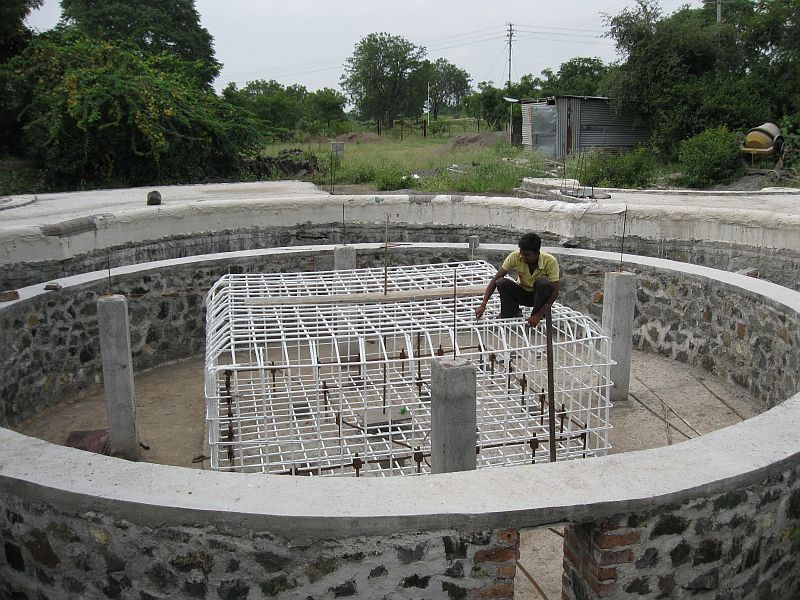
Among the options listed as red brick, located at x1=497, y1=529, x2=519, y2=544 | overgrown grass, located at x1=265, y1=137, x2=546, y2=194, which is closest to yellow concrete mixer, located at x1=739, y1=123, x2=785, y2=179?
overgrown grass, located at x1=265, y1=137, x2=546, y2=194

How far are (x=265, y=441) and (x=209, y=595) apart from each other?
183 centimetres

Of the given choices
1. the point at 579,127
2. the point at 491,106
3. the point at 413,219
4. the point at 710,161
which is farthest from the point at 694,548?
the point at 491,106

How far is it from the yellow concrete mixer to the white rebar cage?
15.5 metres

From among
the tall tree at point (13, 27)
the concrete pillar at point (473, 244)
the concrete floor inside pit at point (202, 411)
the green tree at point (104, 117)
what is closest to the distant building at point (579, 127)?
the green tree at point (104, 117)

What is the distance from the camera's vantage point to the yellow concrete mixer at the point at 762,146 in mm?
19172

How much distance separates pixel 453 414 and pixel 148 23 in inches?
1179

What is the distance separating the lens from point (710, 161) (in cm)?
1789

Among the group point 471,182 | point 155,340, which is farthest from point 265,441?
point 471,182

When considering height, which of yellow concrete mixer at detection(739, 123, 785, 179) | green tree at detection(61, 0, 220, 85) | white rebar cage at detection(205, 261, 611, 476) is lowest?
white rebar cage at detection(205, 261, 611, 476)

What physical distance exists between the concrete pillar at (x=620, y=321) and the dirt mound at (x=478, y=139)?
21.9 metres

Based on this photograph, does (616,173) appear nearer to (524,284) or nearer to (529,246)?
(524,284)

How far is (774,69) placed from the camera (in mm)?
23656

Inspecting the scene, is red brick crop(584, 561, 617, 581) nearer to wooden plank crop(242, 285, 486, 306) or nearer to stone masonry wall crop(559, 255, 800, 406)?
wooden plank crop(242, 285, 486, 306)

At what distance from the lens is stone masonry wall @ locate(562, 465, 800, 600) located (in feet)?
9.12
